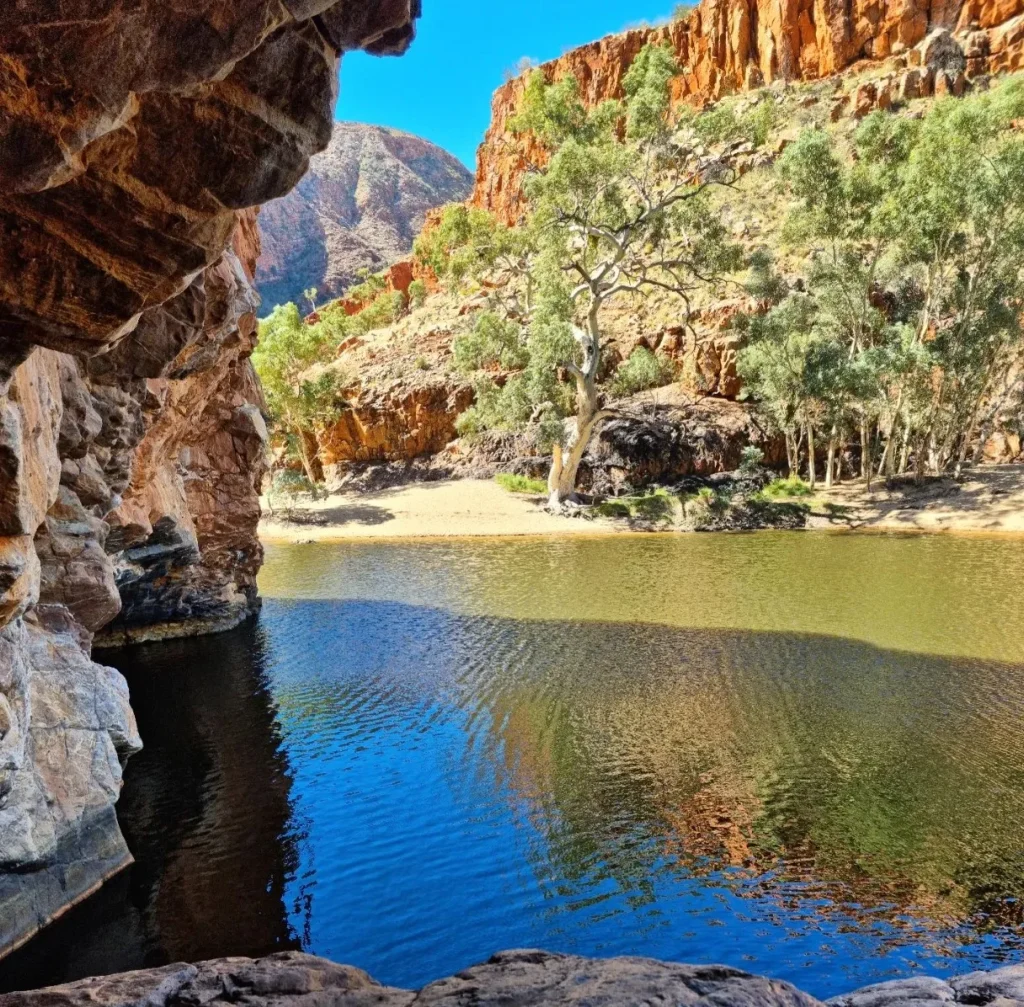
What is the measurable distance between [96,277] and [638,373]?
1527 inches

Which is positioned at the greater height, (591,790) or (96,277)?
(96,277)

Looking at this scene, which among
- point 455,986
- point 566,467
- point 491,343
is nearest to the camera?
point 455,986

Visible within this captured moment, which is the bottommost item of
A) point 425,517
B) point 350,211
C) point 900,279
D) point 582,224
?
point 425,517

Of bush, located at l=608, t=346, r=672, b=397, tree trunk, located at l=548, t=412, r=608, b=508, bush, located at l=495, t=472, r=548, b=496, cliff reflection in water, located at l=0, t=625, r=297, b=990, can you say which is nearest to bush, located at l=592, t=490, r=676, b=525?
tree trunk, located at l=548, t=412, r=608, b=508

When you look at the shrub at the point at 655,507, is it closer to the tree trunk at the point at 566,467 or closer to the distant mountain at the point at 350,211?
the tree trunk at the point at 566,467

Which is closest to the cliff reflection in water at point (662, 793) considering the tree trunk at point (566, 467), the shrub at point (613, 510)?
the shrub at point (613, 510)

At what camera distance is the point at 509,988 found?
4.19 metres

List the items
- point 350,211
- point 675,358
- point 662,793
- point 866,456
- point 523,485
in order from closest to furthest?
1. point 662,793
2. point 866,456
3. point 523,485
4. point 675,358
5. point 350,211

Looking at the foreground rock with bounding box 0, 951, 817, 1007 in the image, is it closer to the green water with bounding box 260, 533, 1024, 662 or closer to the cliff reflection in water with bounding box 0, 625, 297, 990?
the cliff reflection in water with bounding box 0, 625, 297, 990

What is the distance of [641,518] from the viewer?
37906mm

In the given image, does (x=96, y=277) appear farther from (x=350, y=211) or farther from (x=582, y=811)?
(x=350, y=211)

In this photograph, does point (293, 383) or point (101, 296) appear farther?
point (293, 383)

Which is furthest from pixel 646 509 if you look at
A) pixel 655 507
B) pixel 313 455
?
pixel 313 455

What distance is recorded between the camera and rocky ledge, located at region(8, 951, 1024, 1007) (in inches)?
150
